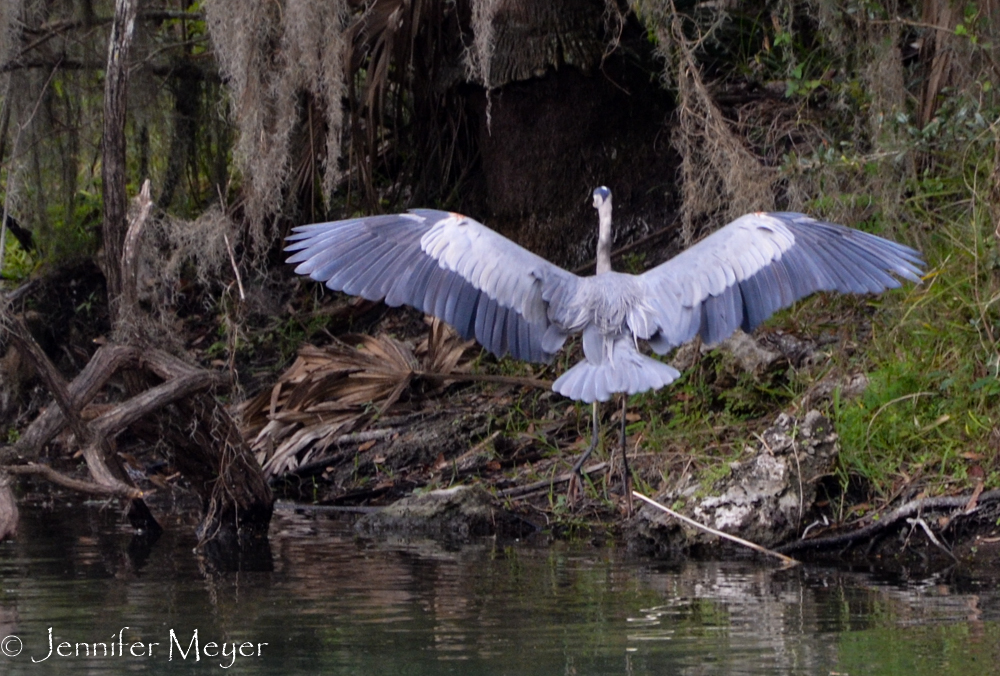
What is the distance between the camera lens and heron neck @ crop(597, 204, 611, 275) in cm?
625

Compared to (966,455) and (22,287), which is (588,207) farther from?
(22,287)

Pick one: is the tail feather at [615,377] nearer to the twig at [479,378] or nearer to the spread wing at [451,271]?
the spread wing at [451,271]

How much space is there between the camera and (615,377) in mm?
5379

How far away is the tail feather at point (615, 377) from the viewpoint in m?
5.25

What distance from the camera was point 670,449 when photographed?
22.4ft

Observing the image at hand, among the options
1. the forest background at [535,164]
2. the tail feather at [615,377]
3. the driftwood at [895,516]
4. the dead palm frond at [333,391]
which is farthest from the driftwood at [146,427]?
the driftwood at [895,516]

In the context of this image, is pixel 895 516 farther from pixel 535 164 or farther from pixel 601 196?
pixel 535 164

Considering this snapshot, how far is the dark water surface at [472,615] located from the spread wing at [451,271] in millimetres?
1019

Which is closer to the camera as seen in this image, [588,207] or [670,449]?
[670,449]

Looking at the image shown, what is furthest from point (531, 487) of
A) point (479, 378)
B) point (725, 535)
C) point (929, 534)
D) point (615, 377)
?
point (929, 534)

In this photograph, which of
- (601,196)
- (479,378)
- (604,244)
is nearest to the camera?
(604,244)

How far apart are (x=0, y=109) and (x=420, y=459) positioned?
4001 mm

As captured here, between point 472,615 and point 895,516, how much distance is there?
2.13m

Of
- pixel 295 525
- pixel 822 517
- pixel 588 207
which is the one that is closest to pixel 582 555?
pixel 822 517
